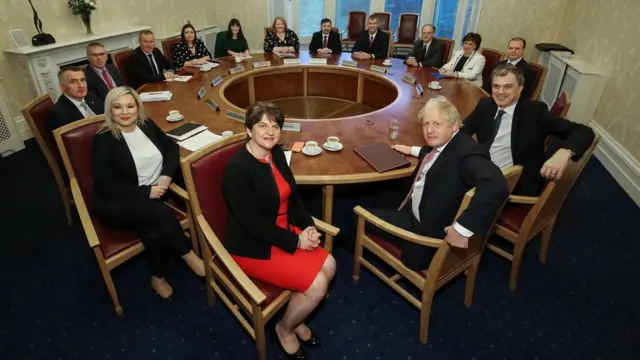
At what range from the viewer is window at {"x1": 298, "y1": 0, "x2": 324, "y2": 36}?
7.08 metres

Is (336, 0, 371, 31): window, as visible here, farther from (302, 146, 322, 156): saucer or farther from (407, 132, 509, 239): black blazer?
(407, 132, 509, 239): black blazer

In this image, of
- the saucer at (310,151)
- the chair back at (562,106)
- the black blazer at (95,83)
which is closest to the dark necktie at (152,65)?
the black blazer at (95,83)

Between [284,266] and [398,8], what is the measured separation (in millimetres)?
6600

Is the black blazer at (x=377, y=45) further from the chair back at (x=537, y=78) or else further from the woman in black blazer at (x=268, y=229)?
the woman in black blazer at (x=268, y=229)

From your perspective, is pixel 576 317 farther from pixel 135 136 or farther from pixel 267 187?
pixel 135 136

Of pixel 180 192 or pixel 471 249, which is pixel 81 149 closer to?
pixel 180 192

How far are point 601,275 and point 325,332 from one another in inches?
73.9

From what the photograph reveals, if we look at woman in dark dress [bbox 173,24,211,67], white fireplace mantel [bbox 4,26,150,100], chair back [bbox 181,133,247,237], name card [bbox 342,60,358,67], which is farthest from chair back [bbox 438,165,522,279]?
white fireplace mantel [bbox 4,26,150,100]

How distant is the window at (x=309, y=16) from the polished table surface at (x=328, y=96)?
7.79 ft

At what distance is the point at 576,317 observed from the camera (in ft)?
7.52

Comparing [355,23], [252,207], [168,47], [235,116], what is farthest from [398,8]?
[252,207]

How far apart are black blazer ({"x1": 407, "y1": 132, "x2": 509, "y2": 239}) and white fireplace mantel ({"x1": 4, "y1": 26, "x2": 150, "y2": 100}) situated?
3.76 meters

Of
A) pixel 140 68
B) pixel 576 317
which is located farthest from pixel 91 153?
pixel 576 317

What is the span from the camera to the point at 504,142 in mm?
2457
